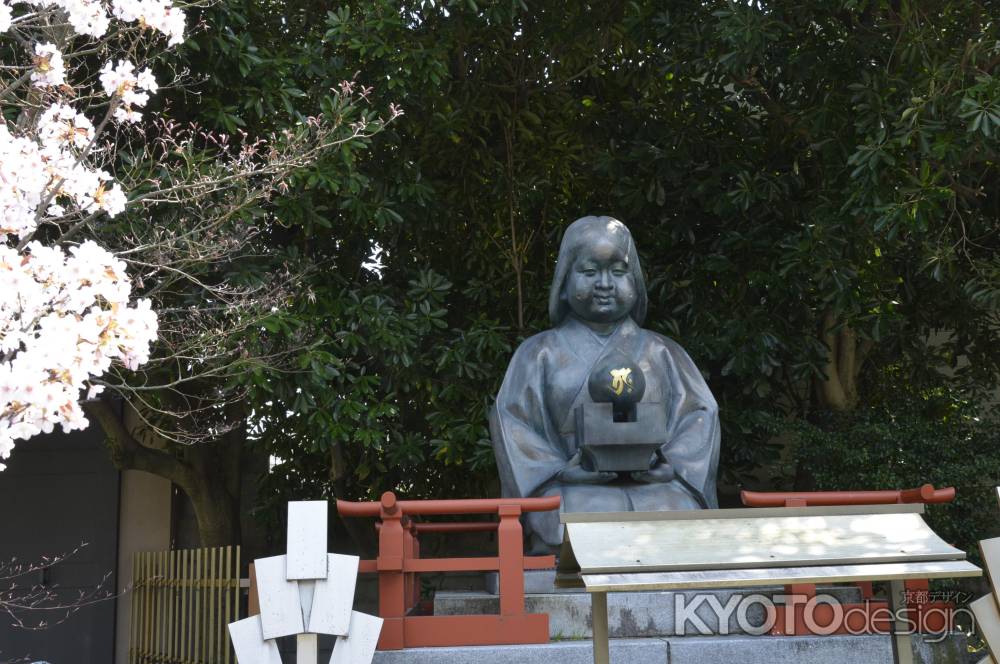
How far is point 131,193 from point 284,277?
4.82 ft

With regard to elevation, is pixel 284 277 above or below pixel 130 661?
above

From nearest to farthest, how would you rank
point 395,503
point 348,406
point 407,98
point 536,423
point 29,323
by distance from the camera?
1. point 29,323
2. point 395,503
3. point 536,423
4. point 348,406
5. point 407,98

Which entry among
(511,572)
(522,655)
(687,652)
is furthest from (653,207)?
(522,655)

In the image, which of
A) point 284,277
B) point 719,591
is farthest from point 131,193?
point 719,591

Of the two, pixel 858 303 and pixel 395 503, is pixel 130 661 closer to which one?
pixel 395 503

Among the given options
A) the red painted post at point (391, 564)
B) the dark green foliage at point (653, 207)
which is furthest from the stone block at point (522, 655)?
the dark green foliage at point (653, 207)

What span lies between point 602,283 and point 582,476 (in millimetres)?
1169

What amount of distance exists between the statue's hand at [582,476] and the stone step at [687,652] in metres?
1.02

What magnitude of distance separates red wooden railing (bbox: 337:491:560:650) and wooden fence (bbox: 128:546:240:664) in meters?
1.78

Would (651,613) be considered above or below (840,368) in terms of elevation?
below

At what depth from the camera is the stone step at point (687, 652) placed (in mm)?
5371

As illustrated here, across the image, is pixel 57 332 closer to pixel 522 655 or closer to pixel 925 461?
pixel 522 655

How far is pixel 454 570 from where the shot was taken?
18.4 ft

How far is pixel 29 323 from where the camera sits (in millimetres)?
3957
